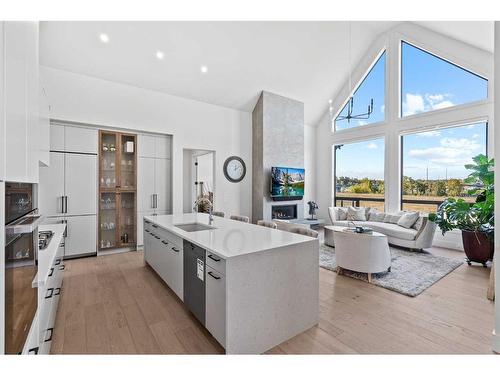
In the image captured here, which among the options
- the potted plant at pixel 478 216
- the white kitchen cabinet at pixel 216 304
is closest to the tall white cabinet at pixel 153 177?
the white kitchen cabinet at pixel 216 304

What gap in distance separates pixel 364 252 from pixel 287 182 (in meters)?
3.37

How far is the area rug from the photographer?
9.90ft

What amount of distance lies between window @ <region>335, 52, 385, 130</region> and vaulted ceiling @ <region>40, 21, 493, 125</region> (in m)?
0.64

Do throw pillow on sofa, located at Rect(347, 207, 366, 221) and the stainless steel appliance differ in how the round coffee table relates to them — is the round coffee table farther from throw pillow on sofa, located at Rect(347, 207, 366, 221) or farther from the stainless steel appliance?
throw pillow on sofa, located at Rect(347, 207, 366, 221)

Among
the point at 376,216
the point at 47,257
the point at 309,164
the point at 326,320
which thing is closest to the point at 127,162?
the point at 47,257

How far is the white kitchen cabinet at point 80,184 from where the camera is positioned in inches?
160

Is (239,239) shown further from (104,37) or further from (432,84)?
(432,84)

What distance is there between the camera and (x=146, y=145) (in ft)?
15.9

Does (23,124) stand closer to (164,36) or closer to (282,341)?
(282,341)

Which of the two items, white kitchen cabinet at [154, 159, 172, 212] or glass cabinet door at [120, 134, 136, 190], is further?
white kitchen cabinet at [154, 159, 172, 212]

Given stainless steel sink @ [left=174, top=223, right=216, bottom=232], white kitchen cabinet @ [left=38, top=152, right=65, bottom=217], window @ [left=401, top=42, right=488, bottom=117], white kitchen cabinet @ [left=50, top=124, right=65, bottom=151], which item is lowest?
stainless steel sink @ [left=174, top=223, right=216, bottom=232]

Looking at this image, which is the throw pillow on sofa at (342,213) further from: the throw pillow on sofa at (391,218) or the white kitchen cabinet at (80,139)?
the white kitchen cabinet at (80,139)

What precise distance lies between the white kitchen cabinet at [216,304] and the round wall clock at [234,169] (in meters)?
4.21

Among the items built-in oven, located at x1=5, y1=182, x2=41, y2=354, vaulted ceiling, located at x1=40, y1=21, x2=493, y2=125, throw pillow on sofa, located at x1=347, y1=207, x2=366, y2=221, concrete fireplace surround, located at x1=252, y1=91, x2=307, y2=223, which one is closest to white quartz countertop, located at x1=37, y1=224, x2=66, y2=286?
built-in oven, located at x1=5, y1=182, x2=41, y2=354
